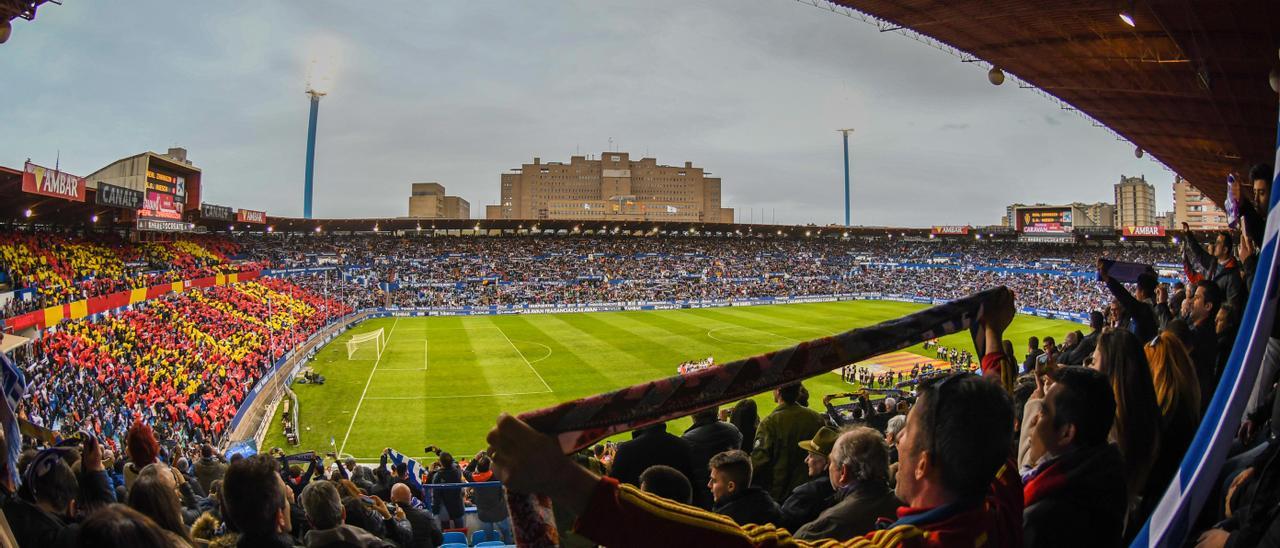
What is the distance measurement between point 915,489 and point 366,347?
3866 cm

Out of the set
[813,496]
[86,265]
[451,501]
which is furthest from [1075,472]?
[86,265]

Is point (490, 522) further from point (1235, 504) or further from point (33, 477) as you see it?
point (1235, 504)

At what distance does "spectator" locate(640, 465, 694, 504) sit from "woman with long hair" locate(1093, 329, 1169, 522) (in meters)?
2.04

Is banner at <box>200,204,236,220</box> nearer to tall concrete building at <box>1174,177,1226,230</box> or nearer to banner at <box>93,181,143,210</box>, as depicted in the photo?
banner at <box>93,181,143,210</box>

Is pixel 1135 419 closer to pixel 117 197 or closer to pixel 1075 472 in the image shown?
pixel 1075 472

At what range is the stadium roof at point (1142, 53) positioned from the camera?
1539 centimetres

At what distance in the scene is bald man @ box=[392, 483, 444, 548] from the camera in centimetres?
578

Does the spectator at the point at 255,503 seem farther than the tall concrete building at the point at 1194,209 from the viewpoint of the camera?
No

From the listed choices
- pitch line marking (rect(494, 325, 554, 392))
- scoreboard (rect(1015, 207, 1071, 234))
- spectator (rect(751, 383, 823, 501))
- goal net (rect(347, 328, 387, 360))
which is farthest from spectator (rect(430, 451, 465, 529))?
scoreboard (rect(1015, 207, 1071, 234))

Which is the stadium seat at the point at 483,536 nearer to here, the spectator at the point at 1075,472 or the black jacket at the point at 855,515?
the black jacket at the point at 855,515

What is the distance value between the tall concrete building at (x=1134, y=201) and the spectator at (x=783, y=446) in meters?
213

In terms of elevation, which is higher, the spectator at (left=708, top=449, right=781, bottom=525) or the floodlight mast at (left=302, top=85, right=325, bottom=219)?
the floodlight mast at (left=302, top=85, right=325, bottom=219)

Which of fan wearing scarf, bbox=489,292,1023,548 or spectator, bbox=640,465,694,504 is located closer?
fan wearing scarf, bbox=489,292,1023,548

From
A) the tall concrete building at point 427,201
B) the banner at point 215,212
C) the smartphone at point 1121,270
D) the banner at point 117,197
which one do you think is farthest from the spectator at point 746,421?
the tall concrete building at point 427,201
